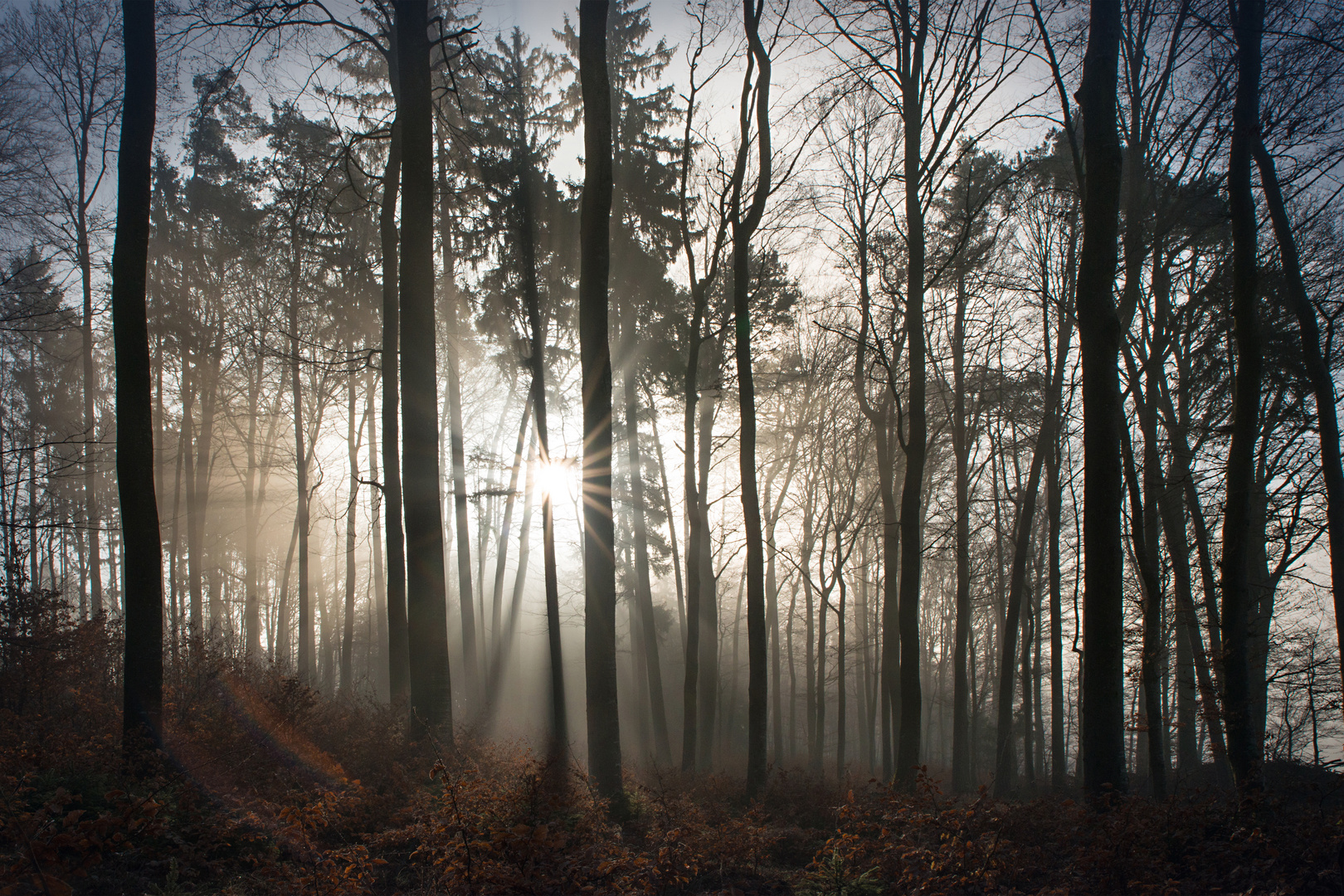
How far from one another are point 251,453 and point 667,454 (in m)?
13.5

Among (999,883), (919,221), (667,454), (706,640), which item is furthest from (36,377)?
(999,883)

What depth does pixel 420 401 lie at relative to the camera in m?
8.44

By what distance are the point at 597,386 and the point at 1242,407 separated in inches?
289

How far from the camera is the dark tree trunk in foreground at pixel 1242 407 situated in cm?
689

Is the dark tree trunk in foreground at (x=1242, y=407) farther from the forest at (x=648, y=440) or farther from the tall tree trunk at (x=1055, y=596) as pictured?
the tall tree trunk at (x=1055, y=596)

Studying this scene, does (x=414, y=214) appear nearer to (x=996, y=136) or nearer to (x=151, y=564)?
(x=151, y=564)

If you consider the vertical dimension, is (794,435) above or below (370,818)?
above

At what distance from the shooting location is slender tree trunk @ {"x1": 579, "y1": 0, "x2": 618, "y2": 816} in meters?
7.36

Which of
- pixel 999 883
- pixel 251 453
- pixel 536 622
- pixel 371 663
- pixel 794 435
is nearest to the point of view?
pixel 999 883

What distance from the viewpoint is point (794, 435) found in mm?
18844

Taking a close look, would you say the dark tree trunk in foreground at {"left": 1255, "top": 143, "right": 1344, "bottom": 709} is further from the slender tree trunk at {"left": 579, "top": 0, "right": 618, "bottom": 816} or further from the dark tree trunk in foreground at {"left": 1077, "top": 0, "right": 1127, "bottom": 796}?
the slender tree trunk at {"left": 579, "top": 0, "right": 618, "bottom": 816}

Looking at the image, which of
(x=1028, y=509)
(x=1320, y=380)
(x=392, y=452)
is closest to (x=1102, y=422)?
(x=1320, y=380)

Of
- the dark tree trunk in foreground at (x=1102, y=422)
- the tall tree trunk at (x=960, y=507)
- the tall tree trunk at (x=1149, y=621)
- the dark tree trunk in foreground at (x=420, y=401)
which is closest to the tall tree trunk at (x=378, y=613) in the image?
the dark tree trunk in foreground at (x=420, y=401)

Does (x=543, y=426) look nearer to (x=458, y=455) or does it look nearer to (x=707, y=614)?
(x=458, y=455)
